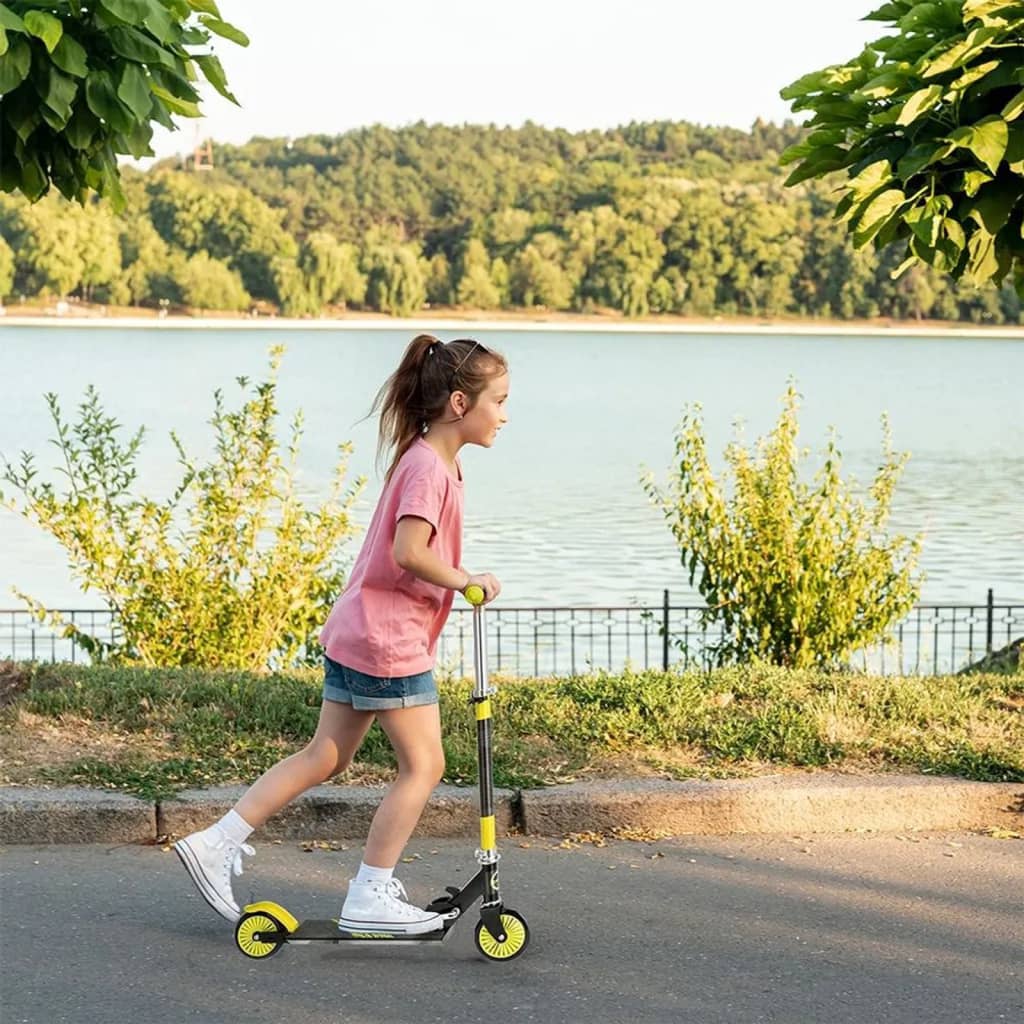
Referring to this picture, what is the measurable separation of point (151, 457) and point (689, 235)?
95.2 metres

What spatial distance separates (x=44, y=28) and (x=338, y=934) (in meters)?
3.16

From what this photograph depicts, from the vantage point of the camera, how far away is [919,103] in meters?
6.03

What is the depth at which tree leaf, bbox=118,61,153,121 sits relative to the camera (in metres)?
5.91

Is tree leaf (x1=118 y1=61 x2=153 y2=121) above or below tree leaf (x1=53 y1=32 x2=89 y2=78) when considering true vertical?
below

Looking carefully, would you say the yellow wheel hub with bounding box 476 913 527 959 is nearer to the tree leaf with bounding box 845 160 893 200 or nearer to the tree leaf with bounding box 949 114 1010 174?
the tree leaf with bounding box 845 160 893 200

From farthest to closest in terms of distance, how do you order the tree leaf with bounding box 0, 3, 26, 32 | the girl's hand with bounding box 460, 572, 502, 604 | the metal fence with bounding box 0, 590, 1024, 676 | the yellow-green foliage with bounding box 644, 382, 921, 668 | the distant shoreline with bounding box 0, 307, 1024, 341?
the distant shoreline with bounding box 0, 307, 1024, 341 → the metal fence with bounding box 0, 590, 1024, 676 → the yellow-green foliage with bounding box 644, 382, 921, 668 → the tree leaf with bounding box 0, 3, 26, 32 → the girl's hand with bounding box 460, 572, 502, 604

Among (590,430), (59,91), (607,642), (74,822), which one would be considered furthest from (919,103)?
(590,430)

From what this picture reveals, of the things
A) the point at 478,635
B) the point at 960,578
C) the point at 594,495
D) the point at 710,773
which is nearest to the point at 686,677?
the point at 710,773

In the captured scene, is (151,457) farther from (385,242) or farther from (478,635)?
(385,242)

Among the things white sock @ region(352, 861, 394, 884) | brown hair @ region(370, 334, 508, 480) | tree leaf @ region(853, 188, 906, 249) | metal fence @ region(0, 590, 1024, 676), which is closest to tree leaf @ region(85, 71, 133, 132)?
brown hair @ region(370, 334, 508, 480)

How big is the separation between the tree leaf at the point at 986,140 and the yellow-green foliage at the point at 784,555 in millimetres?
4277

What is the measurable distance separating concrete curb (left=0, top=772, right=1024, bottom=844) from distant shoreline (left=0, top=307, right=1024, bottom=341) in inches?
4268

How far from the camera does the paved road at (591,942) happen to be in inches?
178

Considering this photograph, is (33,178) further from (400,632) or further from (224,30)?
(400,632)
